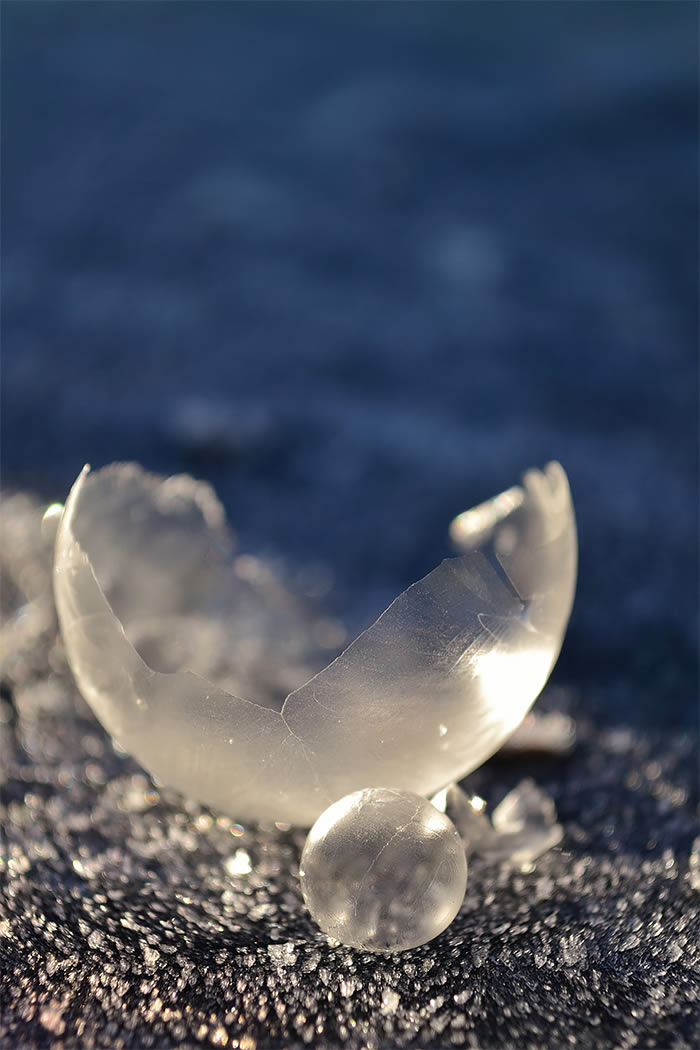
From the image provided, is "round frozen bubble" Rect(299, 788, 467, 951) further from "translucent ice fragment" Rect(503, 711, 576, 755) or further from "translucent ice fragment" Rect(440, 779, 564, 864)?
"translucent ice fragment" Rect(503, 711, 576, 755)

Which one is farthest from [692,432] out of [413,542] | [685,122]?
[685,122]

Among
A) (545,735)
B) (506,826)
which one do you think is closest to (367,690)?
(506,826)

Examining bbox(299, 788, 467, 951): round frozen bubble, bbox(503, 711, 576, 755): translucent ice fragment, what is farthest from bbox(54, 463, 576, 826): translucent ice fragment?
bbox(503, 711, 576, 755): translucent ice fragment

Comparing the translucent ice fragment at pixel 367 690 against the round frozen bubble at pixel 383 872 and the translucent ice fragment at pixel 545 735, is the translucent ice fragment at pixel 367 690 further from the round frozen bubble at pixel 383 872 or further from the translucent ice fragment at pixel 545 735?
the translucent ice fragment at pixel 545 735

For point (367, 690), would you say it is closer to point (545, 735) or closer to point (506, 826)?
point (506, 826)

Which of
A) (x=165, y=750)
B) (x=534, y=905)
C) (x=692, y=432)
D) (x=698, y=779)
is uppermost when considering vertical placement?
(x=165, y=750)

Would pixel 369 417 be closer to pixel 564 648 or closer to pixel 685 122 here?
pixel 564 648
